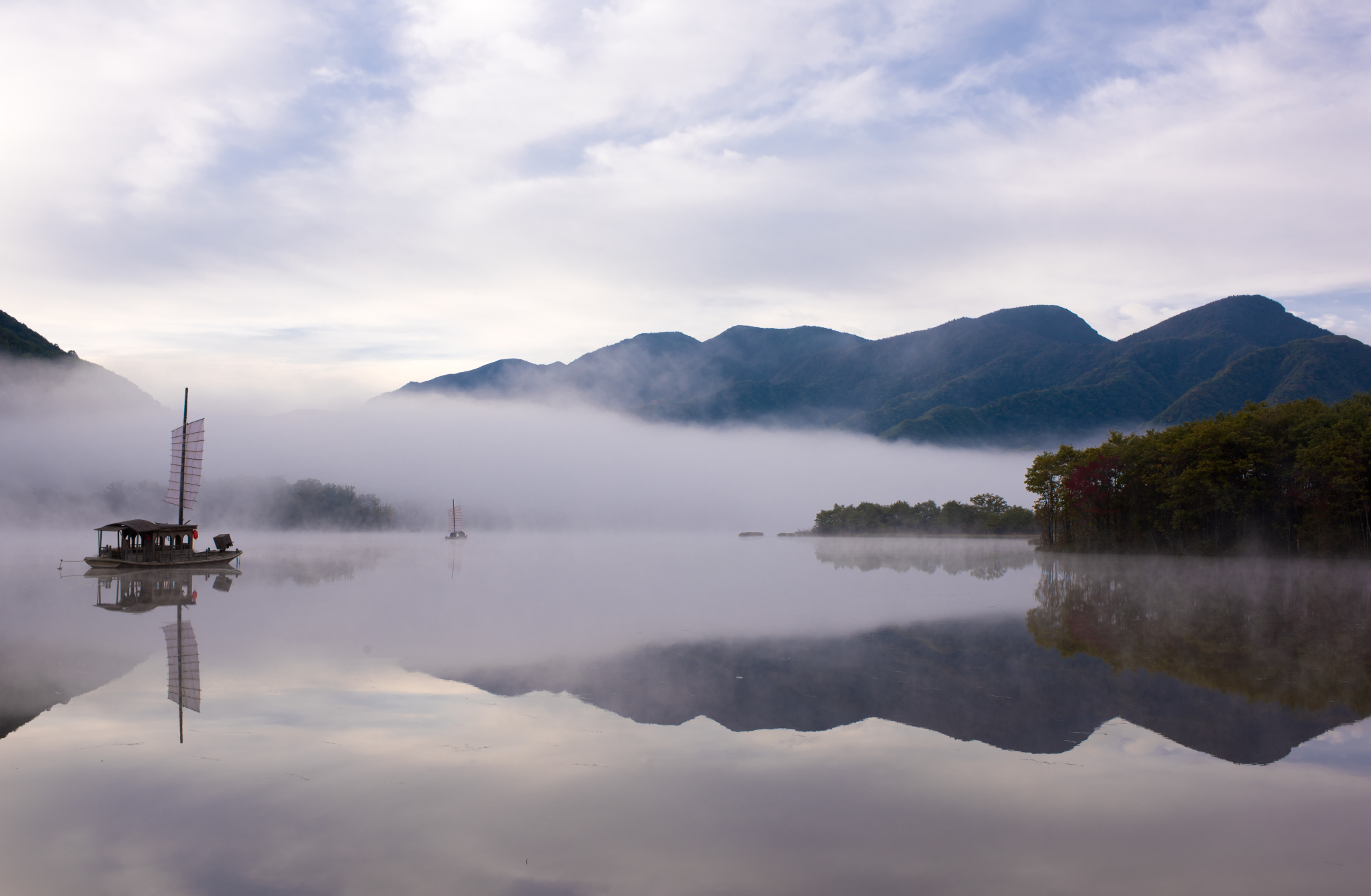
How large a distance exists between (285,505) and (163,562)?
116m

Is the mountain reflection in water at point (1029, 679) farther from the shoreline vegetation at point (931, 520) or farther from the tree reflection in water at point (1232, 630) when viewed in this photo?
the shoreline vegetation at point (931, 520)

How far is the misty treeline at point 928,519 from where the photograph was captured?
385 ft

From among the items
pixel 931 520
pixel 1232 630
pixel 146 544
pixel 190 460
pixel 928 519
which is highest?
pixel 190 460

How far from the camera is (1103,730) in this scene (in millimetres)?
8578

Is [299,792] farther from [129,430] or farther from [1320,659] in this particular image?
[129,430]

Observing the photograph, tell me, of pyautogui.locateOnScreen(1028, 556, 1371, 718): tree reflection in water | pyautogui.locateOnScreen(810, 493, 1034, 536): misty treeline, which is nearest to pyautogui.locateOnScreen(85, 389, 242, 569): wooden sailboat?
pyautogui.locateOnScreen(1028, 556, 1371, 718): tree reflection in water

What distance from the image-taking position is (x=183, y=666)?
12047mm

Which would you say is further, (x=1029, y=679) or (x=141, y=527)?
(x=141, y=527)

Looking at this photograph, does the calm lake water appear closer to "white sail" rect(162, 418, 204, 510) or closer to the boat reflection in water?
the boat reflection in water

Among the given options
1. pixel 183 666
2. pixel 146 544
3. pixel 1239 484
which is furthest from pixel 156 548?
pixel 1239 484

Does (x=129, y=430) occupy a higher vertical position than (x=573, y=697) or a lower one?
higher

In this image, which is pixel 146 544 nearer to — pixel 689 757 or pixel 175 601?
pixel 175 601

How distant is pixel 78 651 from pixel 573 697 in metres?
9.40

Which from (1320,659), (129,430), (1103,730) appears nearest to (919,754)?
(1103,730)
